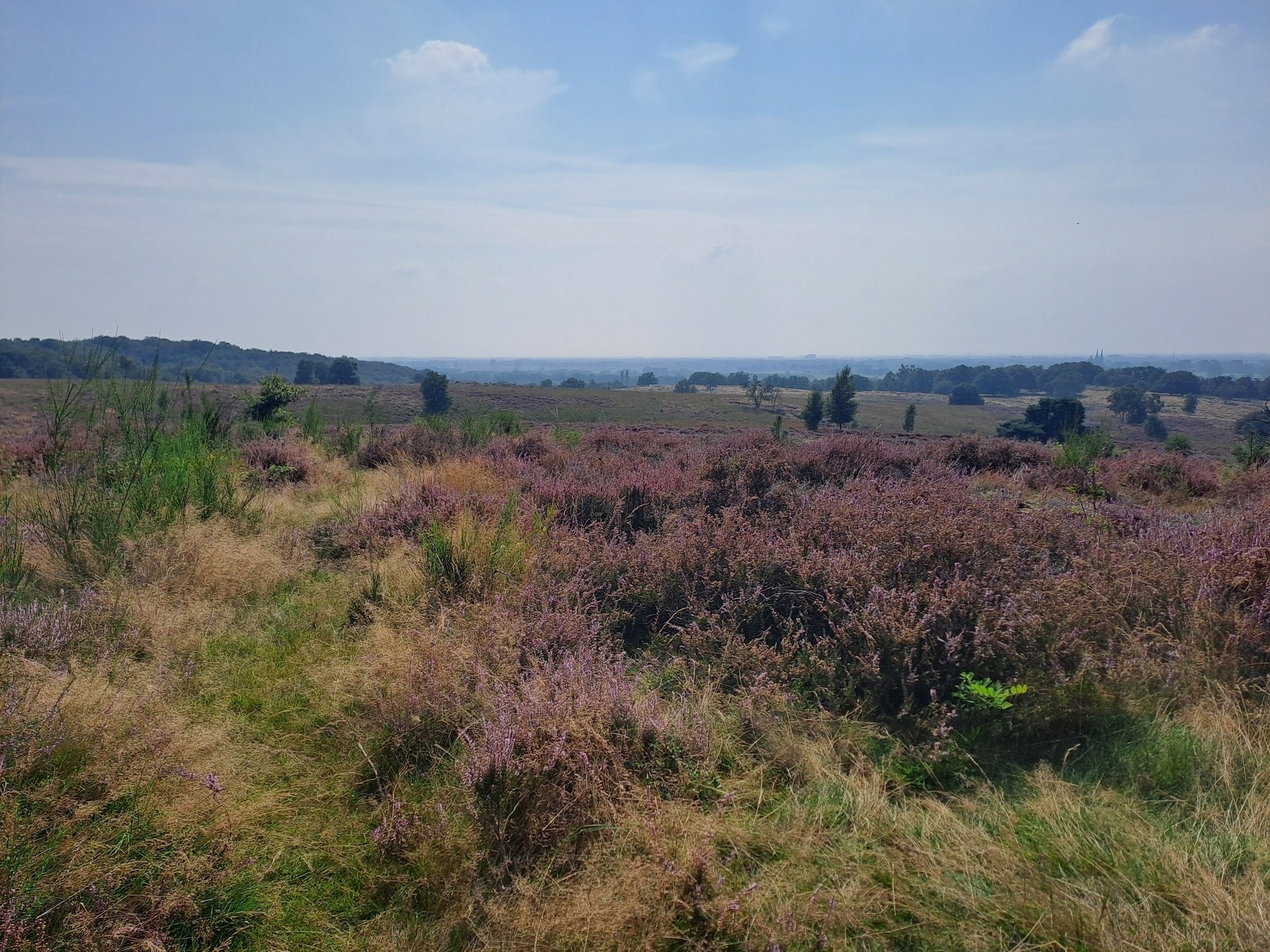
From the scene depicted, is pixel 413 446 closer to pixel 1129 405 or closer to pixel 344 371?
pixel 1129 405

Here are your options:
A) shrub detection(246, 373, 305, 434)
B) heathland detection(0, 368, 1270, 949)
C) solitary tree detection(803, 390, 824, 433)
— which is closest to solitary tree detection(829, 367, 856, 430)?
solitary tree detection(803, 390, 824, 433)

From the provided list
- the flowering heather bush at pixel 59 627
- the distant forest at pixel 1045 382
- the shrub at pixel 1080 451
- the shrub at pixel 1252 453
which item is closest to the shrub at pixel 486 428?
the flowering heather bush at pixel 59 627

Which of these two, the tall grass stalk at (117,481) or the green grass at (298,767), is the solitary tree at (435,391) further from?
the green grass at (298,767)

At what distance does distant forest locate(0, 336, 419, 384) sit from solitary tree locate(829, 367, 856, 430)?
53.5 metres

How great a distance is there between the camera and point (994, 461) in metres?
10.2

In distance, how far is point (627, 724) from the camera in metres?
2.76

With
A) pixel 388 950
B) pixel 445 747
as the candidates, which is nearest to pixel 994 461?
pixel 445 747

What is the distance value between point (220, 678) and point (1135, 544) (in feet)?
18.0

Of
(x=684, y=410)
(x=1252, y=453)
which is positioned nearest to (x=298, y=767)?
(x=1252, y=453)

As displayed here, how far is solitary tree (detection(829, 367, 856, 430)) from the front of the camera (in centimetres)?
6819

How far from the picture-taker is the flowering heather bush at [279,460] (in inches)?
333

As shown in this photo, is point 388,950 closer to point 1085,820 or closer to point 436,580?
point 1085,820

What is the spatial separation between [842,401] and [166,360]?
125193 millimetres

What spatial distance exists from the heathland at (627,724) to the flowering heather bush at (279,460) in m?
2.51
